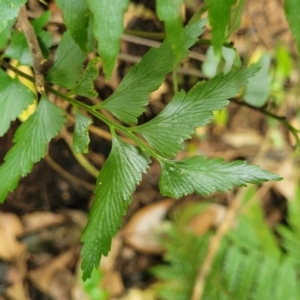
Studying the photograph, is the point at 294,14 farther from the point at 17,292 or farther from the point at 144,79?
the point at 17,292

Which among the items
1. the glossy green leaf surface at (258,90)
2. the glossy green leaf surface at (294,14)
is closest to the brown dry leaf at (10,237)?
the glossy green leaf surface at (258,90)

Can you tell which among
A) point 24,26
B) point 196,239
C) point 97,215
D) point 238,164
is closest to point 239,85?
point 238,164

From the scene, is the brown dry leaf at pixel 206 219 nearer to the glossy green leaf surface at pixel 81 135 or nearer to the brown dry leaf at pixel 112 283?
the brown dry leaf at pixel 112 283

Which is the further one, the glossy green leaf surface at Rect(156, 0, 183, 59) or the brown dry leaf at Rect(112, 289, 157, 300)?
the brown dry leaf at Rect(112, 289, 157, 300)

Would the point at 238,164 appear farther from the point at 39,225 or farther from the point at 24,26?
the point at 39,225

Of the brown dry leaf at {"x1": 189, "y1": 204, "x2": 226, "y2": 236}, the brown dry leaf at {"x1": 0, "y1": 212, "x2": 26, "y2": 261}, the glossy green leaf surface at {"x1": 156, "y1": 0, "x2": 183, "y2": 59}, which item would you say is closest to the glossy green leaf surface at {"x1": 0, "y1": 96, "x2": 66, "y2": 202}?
the glossy green leaf surface at {"x1": 156, "y1": 0, "x2": 183, "y2": 59}

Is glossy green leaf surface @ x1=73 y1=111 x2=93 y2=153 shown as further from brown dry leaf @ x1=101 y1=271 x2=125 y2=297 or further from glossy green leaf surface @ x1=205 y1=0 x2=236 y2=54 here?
brown dry leaf @ x1=101 y1=271 x2=125 y2=297
